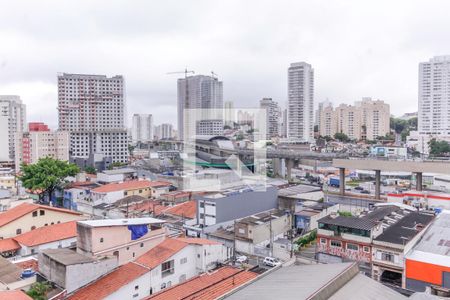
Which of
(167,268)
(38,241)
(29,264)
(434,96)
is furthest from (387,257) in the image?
(434,96)

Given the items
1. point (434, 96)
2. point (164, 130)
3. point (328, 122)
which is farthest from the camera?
point (164, 130)

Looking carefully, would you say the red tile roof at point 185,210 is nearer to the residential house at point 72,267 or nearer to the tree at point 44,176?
the residential house at point 72,267

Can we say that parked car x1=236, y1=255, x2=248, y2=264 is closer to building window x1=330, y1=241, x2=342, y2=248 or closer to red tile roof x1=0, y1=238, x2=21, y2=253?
building window x1=330, y1=241, x2=342, y2=248

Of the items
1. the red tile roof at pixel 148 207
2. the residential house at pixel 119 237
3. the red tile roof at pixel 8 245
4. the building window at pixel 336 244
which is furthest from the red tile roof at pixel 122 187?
the building window at pixel 336 244

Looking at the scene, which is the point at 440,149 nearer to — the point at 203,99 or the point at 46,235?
the point at 203,99

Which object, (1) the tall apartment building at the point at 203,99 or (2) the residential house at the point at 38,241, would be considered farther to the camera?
(1) the tall apartment building at the point at 203,99

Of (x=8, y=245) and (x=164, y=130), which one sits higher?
(x=164, y=130)
